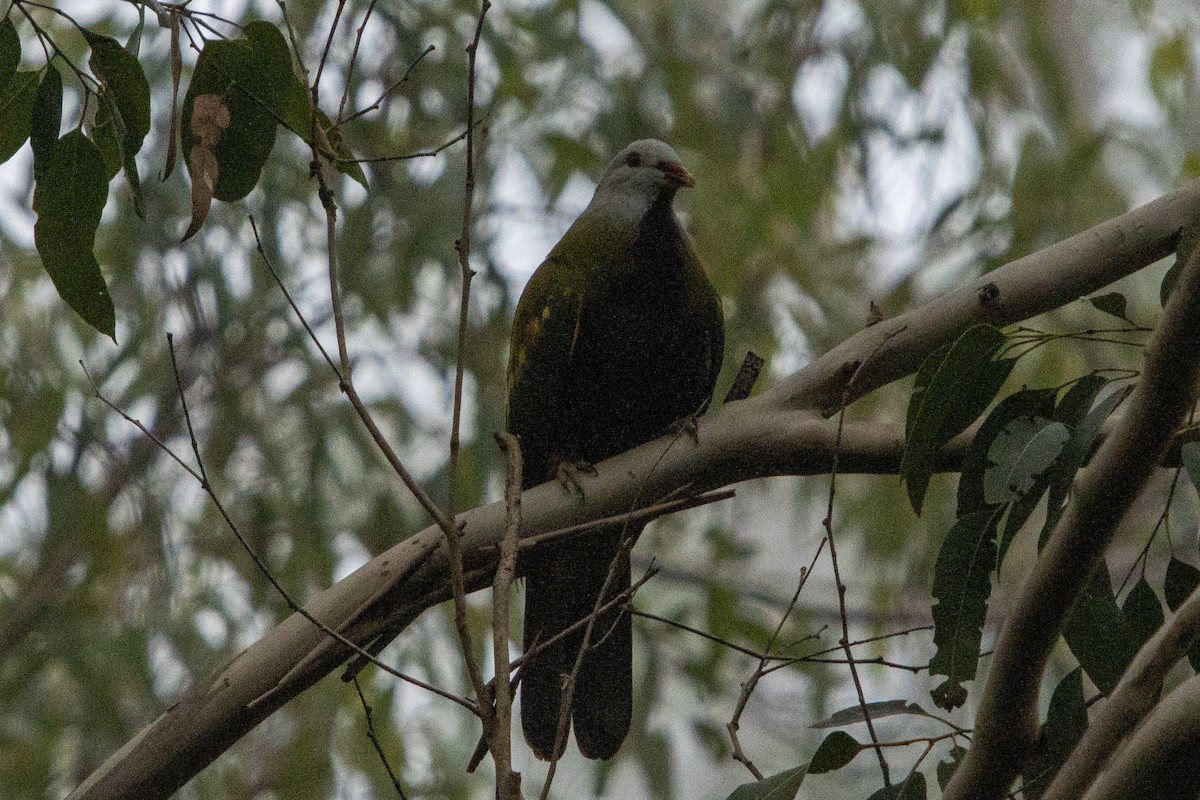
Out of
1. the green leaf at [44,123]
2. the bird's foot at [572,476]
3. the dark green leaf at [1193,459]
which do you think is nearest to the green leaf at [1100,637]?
the dark green leaf at [1193,459]

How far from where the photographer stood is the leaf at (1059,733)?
1591 mm

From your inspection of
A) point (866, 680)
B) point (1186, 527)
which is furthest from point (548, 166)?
point (866, 680)

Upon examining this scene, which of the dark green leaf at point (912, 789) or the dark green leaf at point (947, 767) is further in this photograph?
the dark green leaf at point (947, 767)

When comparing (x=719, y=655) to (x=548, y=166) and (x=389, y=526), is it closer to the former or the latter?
(x=389, y=526)

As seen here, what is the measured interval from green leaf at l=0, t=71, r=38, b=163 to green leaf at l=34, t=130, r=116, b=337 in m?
0.06

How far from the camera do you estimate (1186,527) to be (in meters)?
3.57

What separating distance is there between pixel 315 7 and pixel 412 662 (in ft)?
6.44

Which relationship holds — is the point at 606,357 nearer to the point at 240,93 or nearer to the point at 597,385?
the point at 597,385

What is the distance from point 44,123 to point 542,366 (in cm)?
111

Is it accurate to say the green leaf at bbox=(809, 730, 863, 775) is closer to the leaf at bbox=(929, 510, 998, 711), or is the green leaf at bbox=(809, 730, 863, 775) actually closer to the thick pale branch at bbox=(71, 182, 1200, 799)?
the leaf at bbox=(929, 510, 998, 711)

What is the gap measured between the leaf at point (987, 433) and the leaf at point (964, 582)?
3 centimetres

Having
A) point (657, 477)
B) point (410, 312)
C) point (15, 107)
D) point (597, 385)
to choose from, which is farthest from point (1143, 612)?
point (410, 312)

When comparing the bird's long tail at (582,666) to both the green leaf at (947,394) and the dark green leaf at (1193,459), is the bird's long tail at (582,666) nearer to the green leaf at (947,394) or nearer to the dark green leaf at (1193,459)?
the green leaf at (947,394)

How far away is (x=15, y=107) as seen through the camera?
5.57 ft
